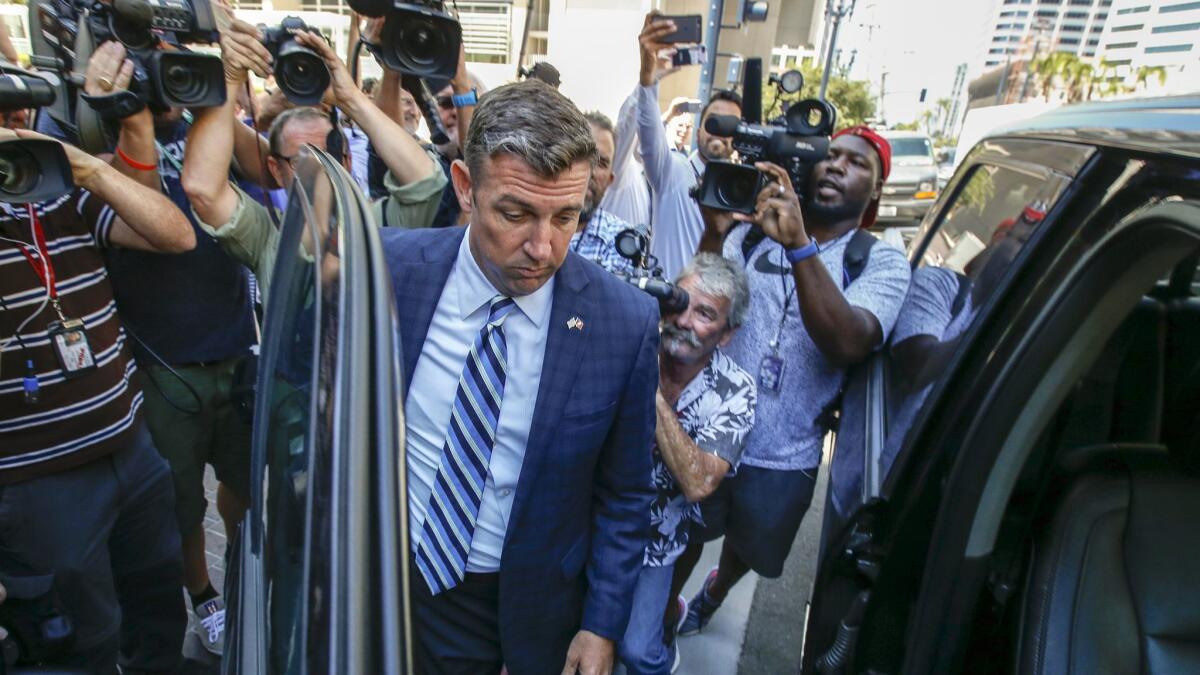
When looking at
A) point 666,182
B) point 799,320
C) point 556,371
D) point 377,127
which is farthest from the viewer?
point 666,182

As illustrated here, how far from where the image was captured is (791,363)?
233 cm

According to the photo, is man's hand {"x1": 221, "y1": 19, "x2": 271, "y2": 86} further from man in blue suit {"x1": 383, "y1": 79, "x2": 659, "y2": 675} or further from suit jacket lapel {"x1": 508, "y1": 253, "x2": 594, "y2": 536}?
suit jacket lapel {"x1": 508, "y1": 253, "x2": 594, "y2": 536}

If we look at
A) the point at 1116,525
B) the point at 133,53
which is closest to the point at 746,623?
the point at 1116,525

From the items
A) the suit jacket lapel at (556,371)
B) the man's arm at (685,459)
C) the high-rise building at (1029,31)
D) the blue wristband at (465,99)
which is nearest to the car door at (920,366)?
the man's arm at (685,459)

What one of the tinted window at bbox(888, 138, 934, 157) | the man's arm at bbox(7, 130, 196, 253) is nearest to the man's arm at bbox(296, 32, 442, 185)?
the man's arm at bbox(7, 130, 196, 253)

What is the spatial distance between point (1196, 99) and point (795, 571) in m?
2.66

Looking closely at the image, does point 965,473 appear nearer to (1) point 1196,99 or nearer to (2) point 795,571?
(1) point 1196,99

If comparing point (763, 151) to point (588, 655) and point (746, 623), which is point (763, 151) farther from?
point (746, 623)

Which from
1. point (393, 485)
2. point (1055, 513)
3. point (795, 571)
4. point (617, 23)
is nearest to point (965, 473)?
point (1055, 513)

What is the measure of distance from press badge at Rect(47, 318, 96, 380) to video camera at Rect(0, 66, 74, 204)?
1.20ft

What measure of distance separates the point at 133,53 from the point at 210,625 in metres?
1.97

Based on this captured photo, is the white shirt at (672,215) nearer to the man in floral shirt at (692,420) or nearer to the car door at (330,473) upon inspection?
the man in floral shirt at (692,420)

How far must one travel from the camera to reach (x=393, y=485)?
0.61 meters

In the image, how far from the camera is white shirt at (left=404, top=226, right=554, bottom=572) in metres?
1.45
